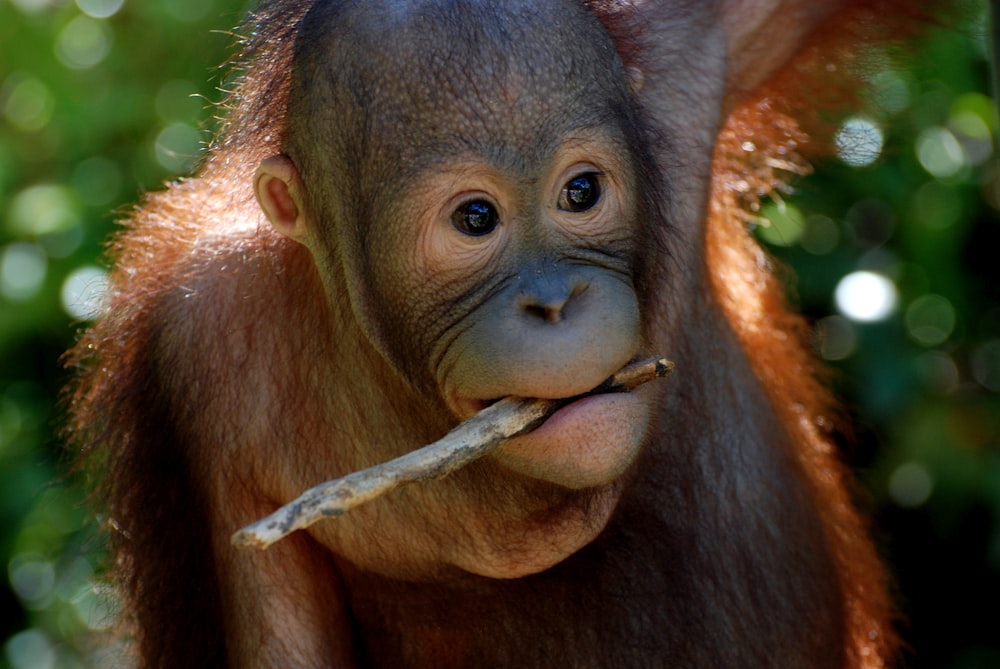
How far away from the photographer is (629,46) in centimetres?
282

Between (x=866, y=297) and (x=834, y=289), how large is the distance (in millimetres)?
152

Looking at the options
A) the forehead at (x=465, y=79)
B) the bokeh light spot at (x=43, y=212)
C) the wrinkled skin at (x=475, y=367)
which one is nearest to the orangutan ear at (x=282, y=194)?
the wrinkled skin at (x=475, y=367)

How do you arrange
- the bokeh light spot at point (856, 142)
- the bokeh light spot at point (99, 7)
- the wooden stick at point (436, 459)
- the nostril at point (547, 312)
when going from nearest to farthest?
1. the wooden stick at point (436, 459)
2. the nostril at point (547, 312)
3. the bokeh light spot at point (856, 142)
4. the bokeh light spot at point (99, 7)

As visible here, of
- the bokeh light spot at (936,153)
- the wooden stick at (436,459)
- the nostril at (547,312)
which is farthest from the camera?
the bokeh light spot at (936,153)

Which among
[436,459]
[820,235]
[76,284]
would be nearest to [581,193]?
[436,459]

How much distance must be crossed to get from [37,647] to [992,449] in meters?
3.29

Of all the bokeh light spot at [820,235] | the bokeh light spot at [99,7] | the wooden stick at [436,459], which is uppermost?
the wooden stick at [436,459]

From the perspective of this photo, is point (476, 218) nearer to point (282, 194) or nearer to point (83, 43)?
point (282, 194)

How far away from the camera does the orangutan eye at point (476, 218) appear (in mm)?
2420

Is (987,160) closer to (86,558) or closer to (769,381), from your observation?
(769,381)

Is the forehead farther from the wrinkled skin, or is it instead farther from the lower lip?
the lower lip

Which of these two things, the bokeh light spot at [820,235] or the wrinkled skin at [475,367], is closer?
the wrinkled skin at [475,367]

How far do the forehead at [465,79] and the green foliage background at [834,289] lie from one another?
2041mm

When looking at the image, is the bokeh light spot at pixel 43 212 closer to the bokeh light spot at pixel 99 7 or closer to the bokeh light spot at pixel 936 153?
the bokeh light spot at pixel 99 7
